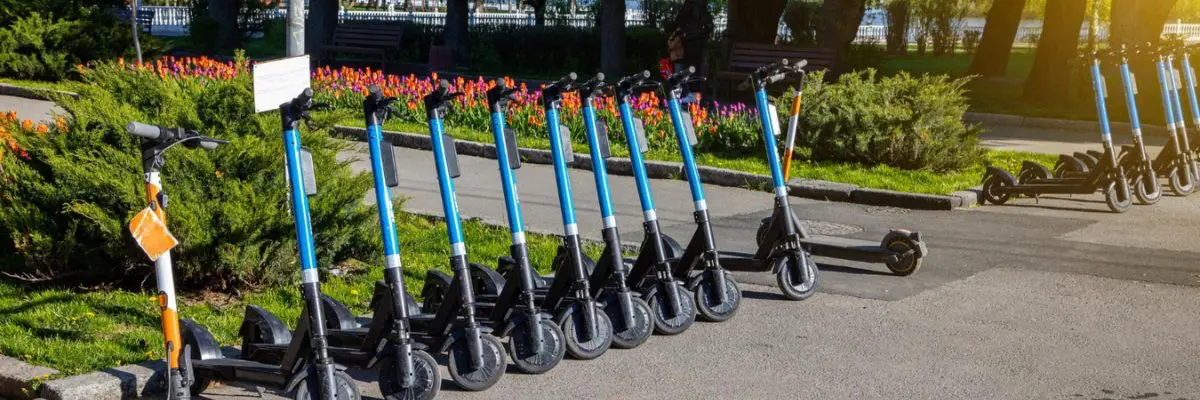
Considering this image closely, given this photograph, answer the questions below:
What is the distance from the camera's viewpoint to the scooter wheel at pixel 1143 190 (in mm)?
11359

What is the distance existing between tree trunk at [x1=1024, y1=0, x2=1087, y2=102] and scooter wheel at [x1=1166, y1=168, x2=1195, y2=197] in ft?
29.7

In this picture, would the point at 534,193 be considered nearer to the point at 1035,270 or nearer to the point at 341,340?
the point at 1035,270

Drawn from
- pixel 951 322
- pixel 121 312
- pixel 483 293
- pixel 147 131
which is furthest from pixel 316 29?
pixel 147 131

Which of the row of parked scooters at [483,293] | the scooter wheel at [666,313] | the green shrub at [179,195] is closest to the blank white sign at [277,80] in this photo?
the green shrub at [179,195]

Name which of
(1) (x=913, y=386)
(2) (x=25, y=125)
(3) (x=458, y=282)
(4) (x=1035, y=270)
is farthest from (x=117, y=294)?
(4) (x=1035, y=270)

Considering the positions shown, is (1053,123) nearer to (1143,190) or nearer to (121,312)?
(1143,190)

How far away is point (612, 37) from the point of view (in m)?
24.5

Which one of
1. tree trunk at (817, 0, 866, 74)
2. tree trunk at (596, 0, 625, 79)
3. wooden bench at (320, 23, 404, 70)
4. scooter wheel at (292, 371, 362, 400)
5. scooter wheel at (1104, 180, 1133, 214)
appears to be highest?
tree trunk at (817, 0, 866, 74)

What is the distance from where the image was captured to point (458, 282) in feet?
19.8

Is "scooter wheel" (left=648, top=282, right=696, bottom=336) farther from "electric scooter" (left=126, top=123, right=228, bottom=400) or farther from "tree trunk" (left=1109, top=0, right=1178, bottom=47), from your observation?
"tree trunk" (left=1109, top=0, right=1178, bottom=47)

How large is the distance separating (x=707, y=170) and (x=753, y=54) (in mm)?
7244

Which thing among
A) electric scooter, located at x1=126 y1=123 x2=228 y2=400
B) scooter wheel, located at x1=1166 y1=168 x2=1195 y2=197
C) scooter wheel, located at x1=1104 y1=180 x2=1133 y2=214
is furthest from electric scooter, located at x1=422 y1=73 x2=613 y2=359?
scooter wheel, located at x1=1166 y1=168 x2=1195 y2=197

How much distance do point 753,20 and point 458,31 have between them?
23.9 ft

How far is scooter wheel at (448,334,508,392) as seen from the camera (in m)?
6.02
